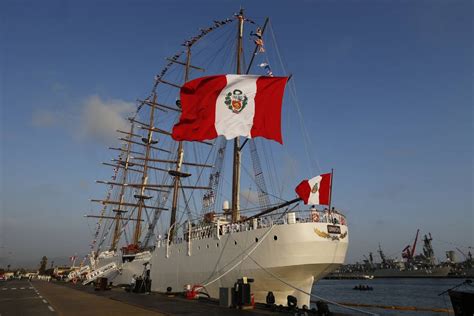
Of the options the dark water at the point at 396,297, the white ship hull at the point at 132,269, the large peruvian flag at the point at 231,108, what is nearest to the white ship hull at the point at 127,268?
the white ship hull at the point at 132,269

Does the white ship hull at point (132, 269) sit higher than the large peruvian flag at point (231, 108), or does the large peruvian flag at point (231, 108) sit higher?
the large peruvian flag at point (231, 108)

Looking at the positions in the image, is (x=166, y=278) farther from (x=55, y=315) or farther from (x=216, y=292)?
(x=55, y=315)

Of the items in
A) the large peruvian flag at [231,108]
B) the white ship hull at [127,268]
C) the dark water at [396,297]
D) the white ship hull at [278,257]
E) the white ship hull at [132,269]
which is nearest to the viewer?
the white ship hull at [278,257]

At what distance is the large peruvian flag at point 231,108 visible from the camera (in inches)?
764

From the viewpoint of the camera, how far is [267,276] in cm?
1733

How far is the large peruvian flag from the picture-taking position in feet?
63.7

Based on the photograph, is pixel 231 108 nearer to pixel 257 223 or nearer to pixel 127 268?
pixel 257 223

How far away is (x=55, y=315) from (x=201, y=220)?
1298 cm

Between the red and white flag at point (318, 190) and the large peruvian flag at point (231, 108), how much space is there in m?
3.39

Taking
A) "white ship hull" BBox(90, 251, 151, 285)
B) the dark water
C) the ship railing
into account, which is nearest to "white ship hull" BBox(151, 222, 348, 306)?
the ship railing

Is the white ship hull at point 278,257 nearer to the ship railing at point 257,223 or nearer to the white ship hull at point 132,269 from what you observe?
the ship railing at point 257,223

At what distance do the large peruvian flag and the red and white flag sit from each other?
3393mm

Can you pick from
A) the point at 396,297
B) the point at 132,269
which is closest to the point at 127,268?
the point at 132,269

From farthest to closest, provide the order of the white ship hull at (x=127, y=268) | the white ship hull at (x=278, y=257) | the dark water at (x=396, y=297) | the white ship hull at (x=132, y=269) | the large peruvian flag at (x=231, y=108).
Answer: the dark water at (x=396, y=297) → the white ship hull at (x=127, y=268) → the white ship hull at (x=132, y=269) → the large peruvian flag at (x=231, y=108) → the white ship hull at (x=278, y=257)
